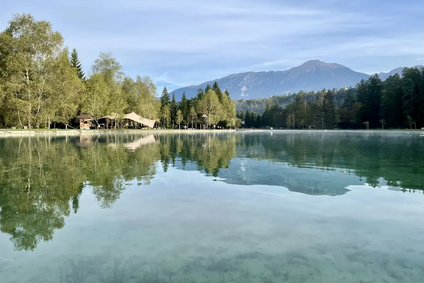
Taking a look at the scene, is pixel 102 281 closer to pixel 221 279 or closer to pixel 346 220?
pixel 221 279

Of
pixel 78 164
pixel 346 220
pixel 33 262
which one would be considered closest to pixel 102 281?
pixel 33 262

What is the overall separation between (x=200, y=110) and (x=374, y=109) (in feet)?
180

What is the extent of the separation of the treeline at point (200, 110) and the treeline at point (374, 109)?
42344 mm

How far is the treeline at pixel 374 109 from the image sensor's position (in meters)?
79.9

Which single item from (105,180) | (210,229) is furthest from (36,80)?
(210,229)

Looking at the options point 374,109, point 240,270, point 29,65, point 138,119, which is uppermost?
point 29,65

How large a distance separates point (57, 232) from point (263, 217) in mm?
3420

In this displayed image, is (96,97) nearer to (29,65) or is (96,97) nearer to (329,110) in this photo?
(29,65)

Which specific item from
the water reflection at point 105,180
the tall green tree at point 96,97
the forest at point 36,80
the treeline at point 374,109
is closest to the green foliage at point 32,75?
the forest at point 36,80

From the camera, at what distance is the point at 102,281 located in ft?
11.1

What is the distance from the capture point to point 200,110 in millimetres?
88375

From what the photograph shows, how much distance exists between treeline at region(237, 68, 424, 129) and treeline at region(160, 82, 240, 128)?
4234 centimetres

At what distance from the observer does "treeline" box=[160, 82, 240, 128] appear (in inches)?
3408

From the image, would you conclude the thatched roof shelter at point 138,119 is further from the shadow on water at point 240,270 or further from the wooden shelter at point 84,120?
the shadow on water at point 240,270
